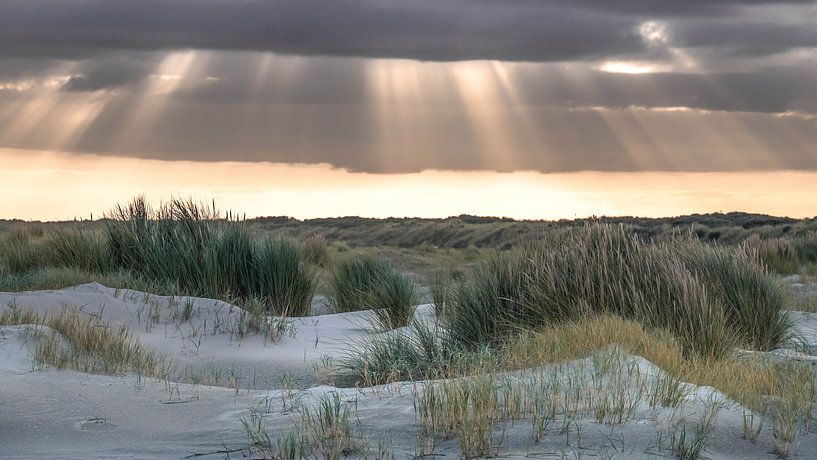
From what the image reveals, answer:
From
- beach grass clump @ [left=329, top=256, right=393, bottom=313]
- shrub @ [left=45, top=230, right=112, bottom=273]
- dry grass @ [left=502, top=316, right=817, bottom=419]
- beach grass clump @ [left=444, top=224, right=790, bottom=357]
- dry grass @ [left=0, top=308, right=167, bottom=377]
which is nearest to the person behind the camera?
dry grass @ [left=502, top=316, right=817, bottom=419]

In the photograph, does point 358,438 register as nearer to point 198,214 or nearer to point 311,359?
point 311,359

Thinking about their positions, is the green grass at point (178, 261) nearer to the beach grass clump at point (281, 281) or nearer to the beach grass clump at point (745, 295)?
the beach grass clump at point (281, 281)

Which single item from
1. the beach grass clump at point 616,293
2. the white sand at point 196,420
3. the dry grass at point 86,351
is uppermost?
the beach grass clump at point 616,293

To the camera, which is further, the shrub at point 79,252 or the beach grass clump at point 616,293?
the shrub at point 79,252

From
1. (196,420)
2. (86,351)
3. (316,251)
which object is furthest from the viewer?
(316,251)

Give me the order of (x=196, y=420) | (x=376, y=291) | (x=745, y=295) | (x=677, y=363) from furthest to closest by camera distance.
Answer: (x=376, y=291) → (x=745, y=295) → (x=677, y=363) → (x=196, y=420)

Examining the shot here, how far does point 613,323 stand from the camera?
711 centimetres

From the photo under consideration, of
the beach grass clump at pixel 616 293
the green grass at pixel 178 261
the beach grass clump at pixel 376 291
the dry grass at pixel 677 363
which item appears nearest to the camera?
the dry grass at pixel 677 363

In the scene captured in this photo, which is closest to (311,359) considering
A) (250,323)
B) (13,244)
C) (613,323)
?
(250,323)

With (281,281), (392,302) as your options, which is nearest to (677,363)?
(392,302)

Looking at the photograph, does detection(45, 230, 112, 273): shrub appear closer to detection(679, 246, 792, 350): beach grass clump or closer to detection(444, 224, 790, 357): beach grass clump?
detection(444, 224, 790, 357): beach grass clump

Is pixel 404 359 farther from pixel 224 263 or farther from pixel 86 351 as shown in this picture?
pixel 224 263

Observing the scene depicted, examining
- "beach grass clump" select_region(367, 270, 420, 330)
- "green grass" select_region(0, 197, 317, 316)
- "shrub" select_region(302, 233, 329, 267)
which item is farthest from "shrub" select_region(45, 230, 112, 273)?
"shrub" select_region(302, 233, 329, 267)

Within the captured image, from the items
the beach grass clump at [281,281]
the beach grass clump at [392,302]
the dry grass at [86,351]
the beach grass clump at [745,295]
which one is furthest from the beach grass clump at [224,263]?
the beach grass clump at [745,295]
